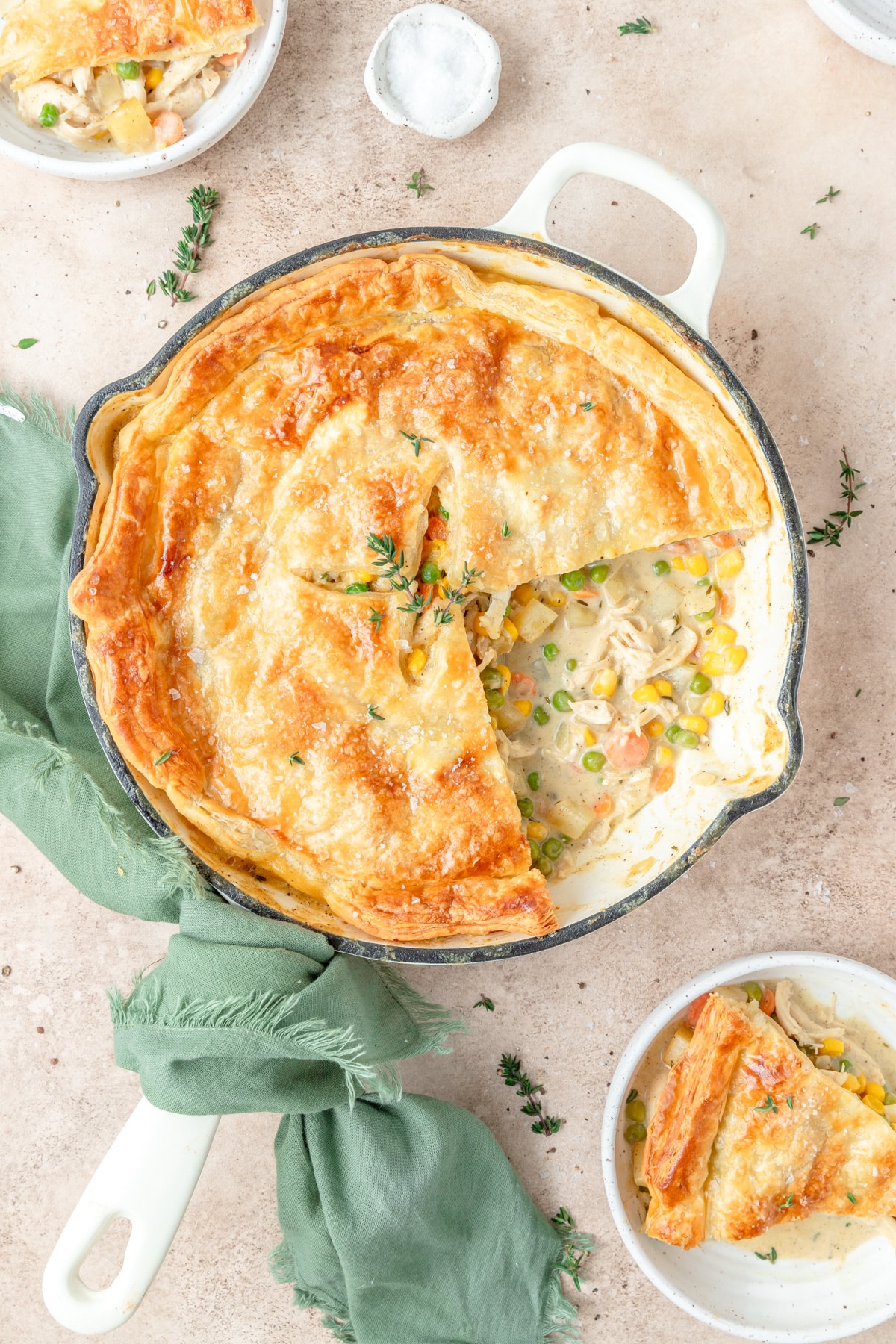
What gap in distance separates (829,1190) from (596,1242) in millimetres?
891

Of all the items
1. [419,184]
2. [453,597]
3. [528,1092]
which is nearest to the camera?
[453,597]

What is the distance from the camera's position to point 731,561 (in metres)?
3.31

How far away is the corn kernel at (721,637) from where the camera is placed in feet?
10.9

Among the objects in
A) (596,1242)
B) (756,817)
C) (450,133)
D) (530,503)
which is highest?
(450,133)

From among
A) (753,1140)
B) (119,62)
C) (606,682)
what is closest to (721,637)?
(606,682)

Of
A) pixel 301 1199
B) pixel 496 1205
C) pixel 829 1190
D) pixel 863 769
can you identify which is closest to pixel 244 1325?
pixel 301 1199

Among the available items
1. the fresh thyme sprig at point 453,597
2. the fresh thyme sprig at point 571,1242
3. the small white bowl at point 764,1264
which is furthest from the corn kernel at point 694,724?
the fresh thyme sprig at point 571,1242

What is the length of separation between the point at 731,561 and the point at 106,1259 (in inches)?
136

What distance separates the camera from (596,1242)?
3.67 m

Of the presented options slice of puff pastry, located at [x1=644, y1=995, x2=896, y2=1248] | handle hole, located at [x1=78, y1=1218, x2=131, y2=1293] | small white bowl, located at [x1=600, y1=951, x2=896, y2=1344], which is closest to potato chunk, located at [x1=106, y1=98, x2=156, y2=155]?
small white bowl, located at [x1=600, y1=951, x2=896, y2=1344]

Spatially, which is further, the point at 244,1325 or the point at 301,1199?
the point at 244,1325

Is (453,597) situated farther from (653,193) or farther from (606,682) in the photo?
(653,193)

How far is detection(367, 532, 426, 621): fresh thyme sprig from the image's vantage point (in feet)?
9.62

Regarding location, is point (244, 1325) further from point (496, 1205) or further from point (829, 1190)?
point (829, 1190)
